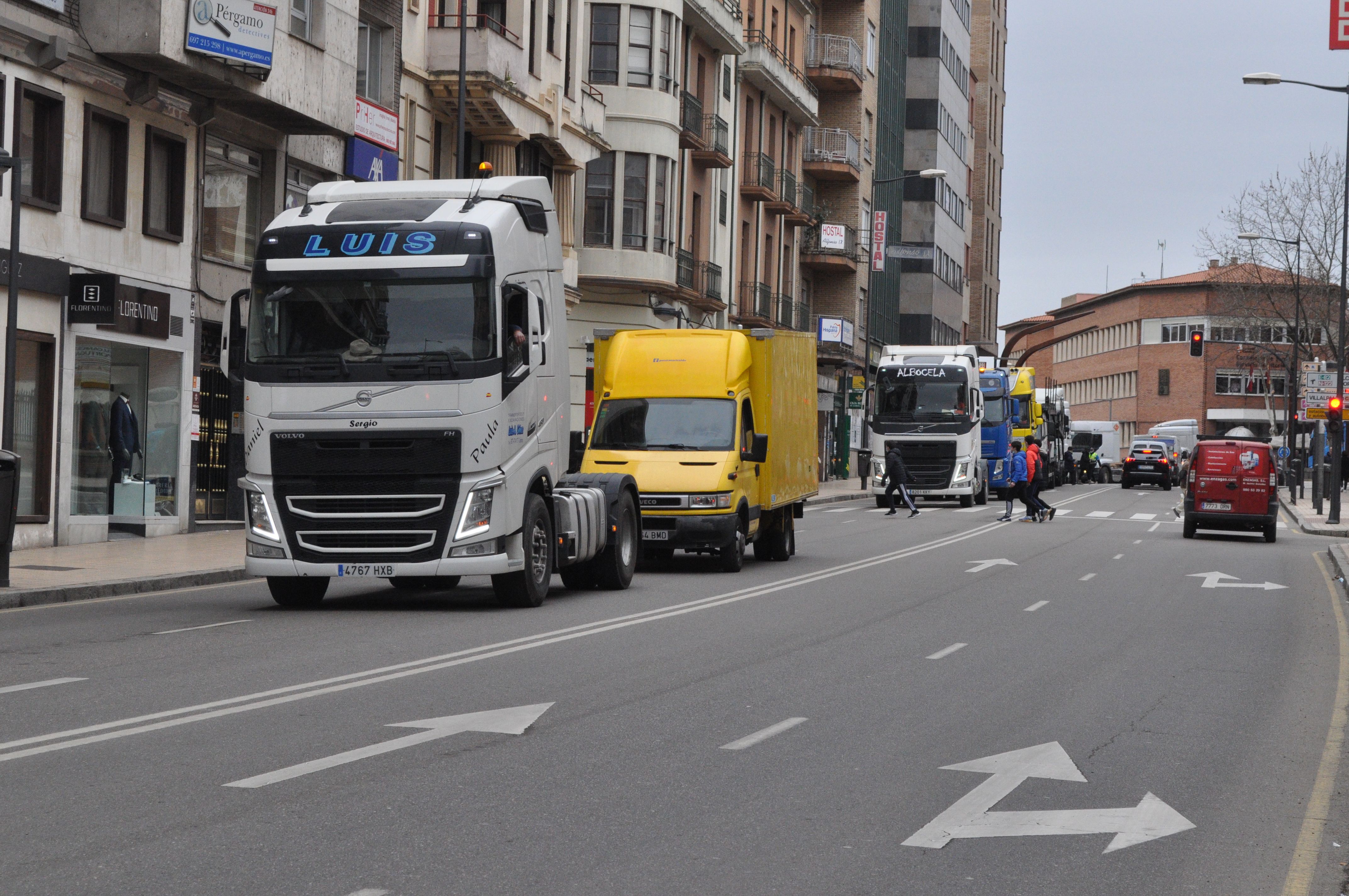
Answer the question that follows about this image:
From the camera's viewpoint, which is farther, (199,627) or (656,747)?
(199,627)

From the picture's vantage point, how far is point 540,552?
1673cm

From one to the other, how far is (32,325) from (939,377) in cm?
2616

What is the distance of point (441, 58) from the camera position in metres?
33.8

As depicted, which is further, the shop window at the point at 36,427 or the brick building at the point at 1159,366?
the brick building at the point at 1159,366

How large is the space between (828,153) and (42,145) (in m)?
46.6

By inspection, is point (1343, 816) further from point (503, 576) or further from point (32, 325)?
point (32, 325)

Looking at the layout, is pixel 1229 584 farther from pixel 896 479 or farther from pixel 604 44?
pixel 604 44

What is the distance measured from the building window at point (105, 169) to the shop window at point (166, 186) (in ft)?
2.29

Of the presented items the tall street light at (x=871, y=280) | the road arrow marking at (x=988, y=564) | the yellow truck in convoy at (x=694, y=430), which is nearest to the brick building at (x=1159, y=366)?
the tall street light at (x=871, y=280)

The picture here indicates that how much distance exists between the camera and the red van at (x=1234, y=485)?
3325cm

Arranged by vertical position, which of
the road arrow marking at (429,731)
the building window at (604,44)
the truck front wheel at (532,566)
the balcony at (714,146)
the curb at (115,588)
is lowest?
the curb at (115,588)

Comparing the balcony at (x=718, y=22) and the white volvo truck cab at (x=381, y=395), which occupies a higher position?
the balcony at (x=718, y=22)

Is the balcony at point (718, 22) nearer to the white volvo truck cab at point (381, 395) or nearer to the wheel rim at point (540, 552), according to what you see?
the wheel rim at point (540, 552)

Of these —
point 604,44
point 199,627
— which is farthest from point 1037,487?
point 199,627
